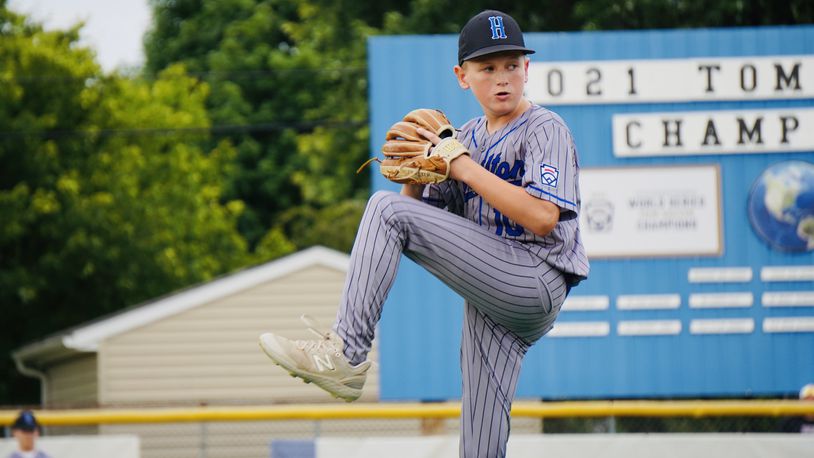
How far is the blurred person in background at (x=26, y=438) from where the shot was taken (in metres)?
8.02

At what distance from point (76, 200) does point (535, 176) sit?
2179cm

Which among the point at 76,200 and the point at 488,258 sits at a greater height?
the point at 76,200

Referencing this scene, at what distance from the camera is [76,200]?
81.7ft

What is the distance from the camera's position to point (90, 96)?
26578 mm

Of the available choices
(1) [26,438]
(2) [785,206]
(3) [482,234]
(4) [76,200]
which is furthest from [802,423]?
(4) [76,200]

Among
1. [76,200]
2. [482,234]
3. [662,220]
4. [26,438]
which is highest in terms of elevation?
[76,200]

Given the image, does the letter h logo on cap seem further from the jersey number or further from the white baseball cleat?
the white baseball cleat

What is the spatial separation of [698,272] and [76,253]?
15.9 meters

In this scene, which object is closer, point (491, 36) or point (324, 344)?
point (324, 344)

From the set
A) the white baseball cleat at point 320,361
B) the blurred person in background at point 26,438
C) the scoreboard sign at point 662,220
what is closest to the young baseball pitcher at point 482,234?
the white baseball cleat at point 320,361

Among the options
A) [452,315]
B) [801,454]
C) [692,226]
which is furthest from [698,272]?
[801,454]

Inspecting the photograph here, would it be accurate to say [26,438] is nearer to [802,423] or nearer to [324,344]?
[324,344]

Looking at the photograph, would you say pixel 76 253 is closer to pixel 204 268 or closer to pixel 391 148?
pixel 204 268

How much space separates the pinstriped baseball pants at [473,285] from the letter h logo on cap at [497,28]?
630 mm
